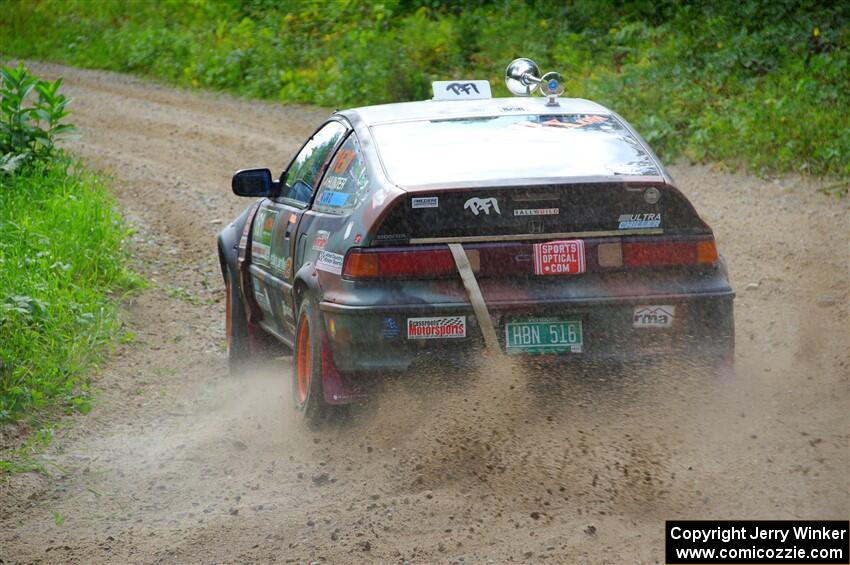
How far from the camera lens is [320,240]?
578cm

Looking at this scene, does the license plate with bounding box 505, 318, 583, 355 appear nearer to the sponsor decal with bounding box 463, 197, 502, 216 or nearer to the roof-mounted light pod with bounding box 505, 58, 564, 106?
the sponsor decal with bounding box 463, 197, 502, 216

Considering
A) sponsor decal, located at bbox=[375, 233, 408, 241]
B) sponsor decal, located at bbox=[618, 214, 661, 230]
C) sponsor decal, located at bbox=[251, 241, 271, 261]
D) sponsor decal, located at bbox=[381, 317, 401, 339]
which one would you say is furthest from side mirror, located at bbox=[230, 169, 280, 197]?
sponsor decal, located at bbox=[618, 214, 661, 230]

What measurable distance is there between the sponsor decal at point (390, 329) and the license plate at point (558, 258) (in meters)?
0.67

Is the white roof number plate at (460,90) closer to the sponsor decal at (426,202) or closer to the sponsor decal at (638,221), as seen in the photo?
the sponsor decal at (426,202)

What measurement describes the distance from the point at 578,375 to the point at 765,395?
102 cm

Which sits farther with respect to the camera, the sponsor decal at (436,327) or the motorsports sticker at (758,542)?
the sponsor decal at (436,327)

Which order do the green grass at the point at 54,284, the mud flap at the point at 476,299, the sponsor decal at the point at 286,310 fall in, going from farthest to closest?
the green grass at the point at 54,284 → the sponsor decal at the point at 286,310 → the mud flap at the point at 476,299

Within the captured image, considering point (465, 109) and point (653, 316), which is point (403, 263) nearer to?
point (653, 316)

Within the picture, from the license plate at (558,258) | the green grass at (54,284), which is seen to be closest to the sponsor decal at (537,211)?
the license plate at (558,258)

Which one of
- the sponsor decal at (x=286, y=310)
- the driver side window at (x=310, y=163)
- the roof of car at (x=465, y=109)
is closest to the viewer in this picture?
the roof of car at (x=465, y=109)

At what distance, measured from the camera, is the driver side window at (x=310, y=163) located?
258 inches

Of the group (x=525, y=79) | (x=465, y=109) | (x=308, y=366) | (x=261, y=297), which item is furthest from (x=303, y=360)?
(x=525, y=79)

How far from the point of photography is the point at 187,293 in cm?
960

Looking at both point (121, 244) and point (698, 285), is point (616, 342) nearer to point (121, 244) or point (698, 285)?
point (698, 285)
